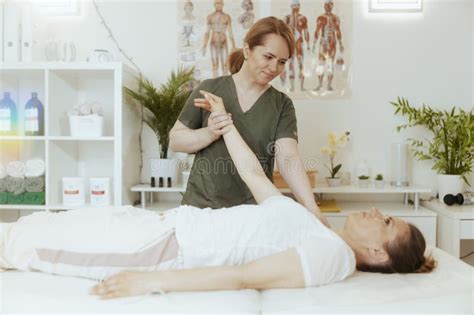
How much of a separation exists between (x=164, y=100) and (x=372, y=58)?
1366mm

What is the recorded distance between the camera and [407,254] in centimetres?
148

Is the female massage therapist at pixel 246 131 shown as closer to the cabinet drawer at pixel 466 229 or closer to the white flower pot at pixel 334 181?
the white flower pot at pixel 334 181

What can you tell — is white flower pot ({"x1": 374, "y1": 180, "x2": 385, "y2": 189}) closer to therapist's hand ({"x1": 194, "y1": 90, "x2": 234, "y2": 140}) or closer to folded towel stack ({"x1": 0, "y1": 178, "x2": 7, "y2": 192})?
therapist's hand ({"x1": 194, "y1": 90, "x2": 234, "y2": 140})

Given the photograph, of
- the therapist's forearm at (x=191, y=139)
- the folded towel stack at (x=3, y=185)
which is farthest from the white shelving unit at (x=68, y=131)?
the therapist's forearm at (x=191, y=139)

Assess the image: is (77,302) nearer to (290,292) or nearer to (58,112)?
(290,292)

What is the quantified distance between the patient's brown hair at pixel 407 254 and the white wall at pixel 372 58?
62.8 inches

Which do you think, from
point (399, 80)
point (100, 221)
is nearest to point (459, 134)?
point (399, 80)

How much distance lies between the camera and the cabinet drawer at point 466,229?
2.61 meters

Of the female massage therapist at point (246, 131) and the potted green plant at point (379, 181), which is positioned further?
the potted green plant at point (379, 181)

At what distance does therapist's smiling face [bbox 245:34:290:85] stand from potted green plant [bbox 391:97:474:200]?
4.29ft

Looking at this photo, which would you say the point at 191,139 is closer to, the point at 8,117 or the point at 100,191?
the point at 100,191

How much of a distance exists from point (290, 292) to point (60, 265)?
2.28ft

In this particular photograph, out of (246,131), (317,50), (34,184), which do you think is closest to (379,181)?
(317,50)

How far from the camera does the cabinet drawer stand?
8.55 feet
